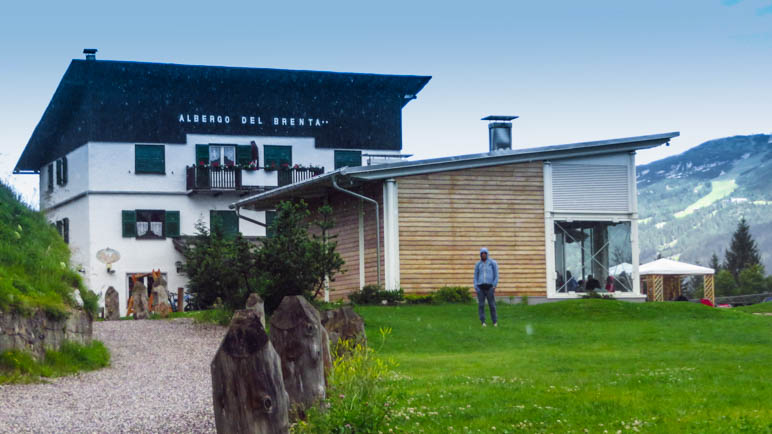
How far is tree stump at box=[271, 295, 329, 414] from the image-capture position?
8.24 metres

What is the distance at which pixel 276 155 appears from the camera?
4641 centimetres

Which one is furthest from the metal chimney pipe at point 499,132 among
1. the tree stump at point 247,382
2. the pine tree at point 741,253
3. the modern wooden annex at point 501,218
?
the pine tree at point 741,253

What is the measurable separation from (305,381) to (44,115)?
43.2 m

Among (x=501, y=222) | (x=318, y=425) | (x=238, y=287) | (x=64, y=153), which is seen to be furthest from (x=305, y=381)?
(x=64, y=153)

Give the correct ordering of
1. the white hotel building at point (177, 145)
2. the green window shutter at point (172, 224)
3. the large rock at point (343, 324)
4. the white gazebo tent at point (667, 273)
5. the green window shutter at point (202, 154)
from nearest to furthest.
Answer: the large rock at point (343, 324) → the white gazebo tent at point (667, 273) → the white hotel building at point (177, 145) → the green window shutter at point (172, 224) → the green window shutter at point (202, 154)

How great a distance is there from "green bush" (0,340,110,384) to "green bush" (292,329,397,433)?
5.99 metres

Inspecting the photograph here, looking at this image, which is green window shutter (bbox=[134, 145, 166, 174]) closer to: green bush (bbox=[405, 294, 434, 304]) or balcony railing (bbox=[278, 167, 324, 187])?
balcony railing (bbox=[278, 167, 324, 187])

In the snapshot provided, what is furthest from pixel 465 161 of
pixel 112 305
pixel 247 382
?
pixel 247 382

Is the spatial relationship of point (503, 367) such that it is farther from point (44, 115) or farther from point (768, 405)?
point (44, 115)

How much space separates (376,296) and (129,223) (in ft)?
66.8

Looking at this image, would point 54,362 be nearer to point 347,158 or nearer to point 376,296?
point 376,296

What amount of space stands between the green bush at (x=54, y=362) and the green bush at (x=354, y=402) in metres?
5.99

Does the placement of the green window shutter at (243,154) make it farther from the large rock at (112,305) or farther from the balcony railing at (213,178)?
the large rock at (112,305)

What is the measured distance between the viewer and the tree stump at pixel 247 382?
6.52 meters
